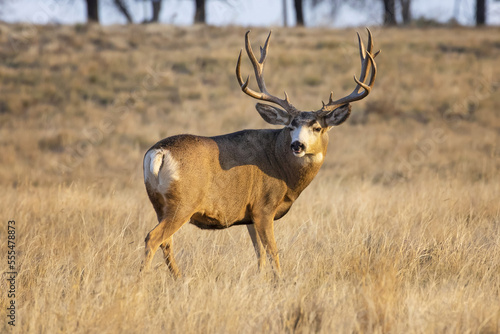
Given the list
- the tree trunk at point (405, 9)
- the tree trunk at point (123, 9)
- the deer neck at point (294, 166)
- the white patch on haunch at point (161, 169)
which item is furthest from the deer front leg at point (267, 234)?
the tree trunk at point (405, 9)

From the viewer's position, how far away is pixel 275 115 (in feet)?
19.0

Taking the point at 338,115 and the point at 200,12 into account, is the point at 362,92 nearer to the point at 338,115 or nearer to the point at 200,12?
the point at 338,115

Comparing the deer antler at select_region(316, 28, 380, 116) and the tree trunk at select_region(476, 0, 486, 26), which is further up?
the tree trunk at select_region(476, 0, 486, 26)

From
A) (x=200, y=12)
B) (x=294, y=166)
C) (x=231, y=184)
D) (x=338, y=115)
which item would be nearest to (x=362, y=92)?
(x=338, y=115)

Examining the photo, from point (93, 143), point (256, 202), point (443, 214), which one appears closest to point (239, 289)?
point (256, 202)

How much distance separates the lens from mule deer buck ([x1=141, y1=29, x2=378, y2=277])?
16.0 ft

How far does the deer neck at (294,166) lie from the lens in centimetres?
555

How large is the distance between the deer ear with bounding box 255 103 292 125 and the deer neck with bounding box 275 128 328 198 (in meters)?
0.20

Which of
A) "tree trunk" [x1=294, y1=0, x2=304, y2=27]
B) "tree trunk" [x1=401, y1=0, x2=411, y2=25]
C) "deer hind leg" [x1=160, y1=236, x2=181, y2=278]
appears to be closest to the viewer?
"deer hind leg" [x1=160, y1=236, x2=181, y2=278]

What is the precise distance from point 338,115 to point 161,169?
1795 mm

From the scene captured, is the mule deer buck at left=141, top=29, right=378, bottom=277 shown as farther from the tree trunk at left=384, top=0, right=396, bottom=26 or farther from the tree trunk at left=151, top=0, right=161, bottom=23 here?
the tree trunk at left=151, top=0, right=161, bottom=23

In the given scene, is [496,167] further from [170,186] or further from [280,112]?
[170,186]

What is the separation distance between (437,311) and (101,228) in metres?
3.98

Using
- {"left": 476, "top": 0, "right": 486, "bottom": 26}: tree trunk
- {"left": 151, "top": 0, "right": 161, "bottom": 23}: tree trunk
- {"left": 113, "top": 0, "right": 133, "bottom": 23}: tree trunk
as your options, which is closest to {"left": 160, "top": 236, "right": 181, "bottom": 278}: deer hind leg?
{"left": 151, "top": 0, "right": 161, "bottom": 23}: tree trunk
